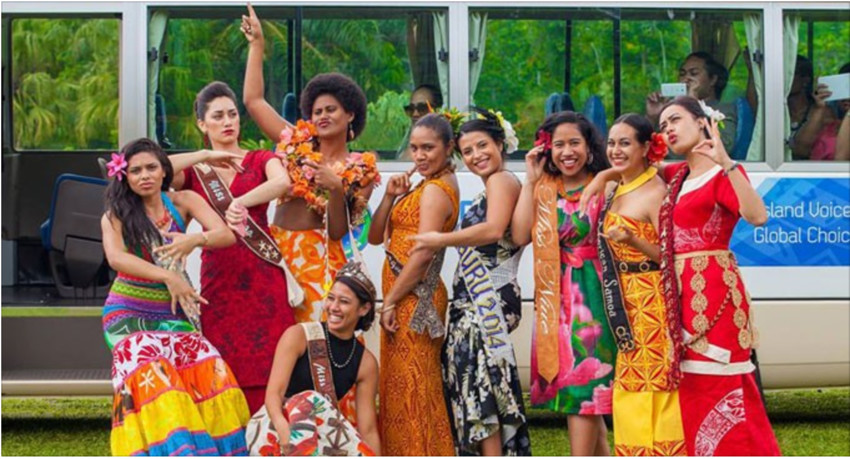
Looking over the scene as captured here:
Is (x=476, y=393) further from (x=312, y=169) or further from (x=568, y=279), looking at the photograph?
(x=312, y=169)

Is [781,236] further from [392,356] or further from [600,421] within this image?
[392,356]

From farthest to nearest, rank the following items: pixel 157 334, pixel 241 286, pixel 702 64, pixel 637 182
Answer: pixel 702 64
pixel 241 286
pixel 637 182
pixel 157 334

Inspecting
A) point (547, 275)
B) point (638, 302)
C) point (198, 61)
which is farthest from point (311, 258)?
point (198, 61)

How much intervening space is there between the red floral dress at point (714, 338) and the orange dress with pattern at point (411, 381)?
3.67ft

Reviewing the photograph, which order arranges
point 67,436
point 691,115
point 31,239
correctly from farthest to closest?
point 31,239 < point 67,436 < point 691,115

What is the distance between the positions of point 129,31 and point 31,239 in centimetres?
230

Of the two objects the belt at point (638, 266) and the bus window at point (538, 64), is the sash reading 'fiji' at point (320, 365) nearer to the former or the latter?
the belt at point (638, 266)

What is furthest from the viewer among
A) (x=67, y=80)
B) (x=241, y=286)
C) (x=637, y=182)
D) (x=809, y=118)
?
(x=67, y=80)

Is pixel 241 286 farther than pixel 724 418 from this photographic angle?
Yes

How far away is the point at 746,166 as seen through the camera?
839 centimetres

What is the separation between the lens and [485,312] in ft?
20.0

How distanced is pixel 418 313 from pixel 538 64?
270 centimetres

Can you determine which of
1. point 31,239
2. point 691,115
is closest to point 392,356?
point 691,115

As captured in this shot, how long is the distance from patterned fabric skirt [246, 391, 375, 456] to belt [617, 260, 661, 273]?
136 centimetres
